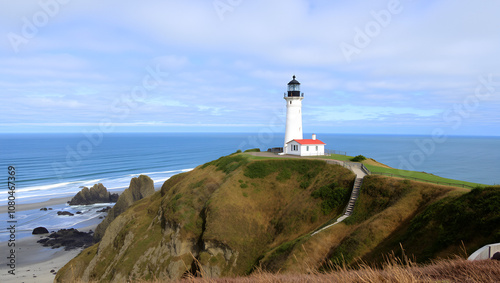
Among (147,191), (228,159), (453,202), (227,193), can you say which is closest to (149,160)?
(147,191)

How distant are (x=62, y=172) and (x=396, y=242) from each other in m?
132

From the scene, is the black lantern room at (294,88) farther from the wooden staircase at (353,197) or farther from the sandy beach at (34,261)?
the sandy beach at (34,261)

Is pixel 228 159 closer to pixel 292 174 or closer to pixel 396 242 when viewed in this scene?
pixel 292 174

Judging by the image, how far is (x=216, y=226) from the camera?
3294 centimetres

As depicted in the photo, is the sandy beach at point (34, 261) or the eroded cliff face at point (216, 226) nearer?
the eroded cliff face at point (216, 226)

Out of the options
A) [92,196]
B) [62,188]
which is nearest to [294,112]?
[92,196]

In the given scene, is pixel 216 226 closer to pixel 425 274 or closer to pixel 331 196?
pixel 331 196

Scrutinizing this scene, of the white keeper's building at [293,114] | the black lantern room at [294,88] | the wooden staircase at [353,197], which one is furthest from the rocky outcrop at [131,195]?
the wooden staircase at [353,197]

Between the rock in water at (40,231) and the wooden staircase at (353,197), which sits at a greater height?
the wooden staircase at (353,197)

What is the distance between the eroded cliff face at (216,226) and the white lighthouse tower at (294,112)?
12.9 metres

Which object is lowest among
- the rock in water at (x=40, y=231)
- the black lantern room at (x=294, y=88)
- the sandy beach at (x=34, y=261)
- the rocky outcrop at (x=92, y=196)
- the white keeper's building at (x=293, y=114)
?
the sandy beach at (x=34, y=261)

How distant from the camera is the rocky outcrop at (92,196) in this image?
7875cm

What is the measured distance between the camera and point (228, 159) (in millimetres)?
49688

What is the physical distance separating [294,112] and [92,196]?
67373 mm
